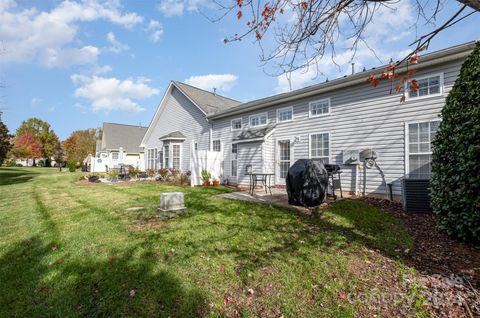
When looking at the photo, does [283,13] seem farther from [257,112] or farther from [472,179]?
[257,112]

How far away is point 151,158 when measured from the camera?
2002 centimetres

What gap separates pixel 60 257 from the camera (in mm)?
3518

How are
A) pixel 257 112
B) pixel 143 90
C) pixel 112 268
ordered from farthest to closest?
1. pixel 143 90
2. pixel 257 112
3. pixel 112 268

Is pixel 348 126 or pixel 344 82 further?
pixel 348 126

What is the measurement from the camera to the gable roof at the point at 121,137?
1178 inches

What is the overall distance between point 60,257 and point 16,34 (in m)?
11.0

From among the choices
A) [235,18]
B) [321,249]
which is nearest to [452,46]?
[235,18]

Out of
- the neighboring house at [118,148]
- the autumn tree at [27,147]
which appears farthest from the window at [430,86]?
the autumn tree at [27,147]

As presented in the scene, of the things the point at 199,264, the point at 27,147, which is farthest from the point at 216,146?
the point at 27,147

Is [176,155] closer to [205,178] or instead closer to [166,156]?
[166,156]

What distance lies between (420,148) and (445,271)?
5.36 meters

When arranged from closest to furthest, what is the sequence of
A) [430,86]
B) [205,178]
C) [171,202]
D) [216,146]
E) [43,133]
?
[171,202]
[430,86]
[205,178]
[216,146]
[43,133]

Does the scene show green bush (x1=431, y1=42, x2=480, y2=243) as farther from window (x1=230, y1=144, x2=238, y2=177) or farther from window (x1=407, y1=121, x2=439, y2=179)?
window (x1=230, y1=144, x2=238, y2=177)

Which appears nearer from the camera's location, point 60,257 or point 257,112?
point 60,257
